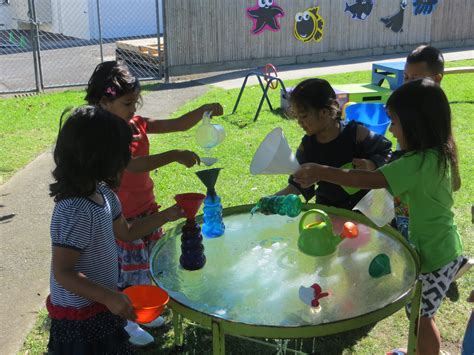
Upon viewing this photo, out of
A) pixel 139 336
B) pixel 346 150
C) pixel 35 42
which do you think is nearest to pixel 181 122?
pixel 346 150

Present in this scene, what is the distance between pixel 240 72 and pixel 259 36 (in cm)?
130

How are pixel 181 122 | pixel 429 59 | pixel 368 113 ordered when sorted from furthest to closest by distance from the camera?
1. pixel 368 113
2. pixel 429 59
3. pixel 181 122

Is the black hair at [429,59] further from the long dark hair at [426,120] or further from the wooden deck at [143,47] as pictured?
the wooden deck at [143,47]

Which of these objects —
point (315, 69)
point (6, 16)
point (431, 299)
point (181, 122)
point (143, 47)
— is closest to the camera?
point (431, 299)

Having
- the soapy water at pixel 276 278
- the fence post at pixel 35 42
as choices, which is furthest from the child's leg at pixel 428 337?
the fence post at pixel 35 42

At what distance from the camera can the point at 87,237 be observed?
1855mm

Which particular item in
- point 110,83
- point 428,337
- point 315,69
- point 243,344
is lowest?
point 243,344

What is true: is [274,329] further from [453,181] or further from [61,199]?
[453,181]

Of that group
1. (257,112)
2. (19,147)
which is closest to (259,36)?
(257,112)

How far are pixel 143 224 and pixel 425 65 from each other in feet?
7.20

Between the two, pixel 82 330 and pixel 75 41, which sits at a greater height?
pixel 75 41

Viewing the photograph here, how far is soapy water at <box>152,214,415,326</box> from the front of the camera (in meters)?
1.83

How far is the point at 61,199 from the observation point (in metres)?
1.87

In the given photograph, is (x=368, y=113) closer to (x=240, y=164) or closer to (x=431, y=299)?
(x=240, y=164)
